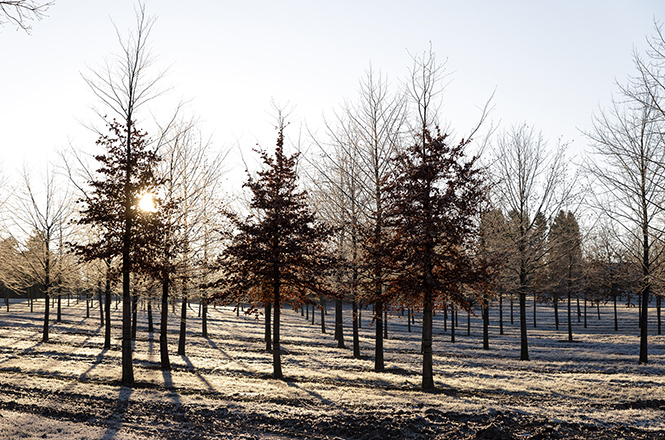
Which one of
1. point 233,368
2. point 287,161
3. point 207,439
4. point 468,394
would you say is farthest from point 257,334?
point 207,439

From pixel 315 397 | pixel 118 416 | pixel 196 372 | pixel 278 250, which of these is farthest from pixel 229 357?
pixel 118 416

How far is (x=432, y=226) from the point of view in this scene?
12539 millimetres

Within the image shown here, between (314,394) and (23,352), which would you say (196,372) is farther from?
(23,352)

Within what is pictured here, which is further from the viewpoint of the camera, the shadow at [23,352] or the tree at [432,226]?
the shadow at [23,352]

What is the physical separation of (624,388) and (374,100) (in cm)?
1299

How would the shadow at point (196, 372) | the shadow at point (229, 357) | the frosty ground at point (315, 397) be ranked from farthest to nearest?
1. the shadow at point (229, 357)
2. the shadow at point (196, 372)
3. the frosty ground at point (315, 397)

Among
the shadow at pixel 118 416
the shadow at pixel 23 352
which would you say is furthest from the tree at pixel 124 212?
the shadow at pixel 23 352

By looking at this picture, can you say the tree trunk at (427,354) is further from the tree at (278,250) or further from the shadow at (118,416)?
the shadow at (118,416)

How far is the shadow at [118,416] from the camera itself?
26.1ft

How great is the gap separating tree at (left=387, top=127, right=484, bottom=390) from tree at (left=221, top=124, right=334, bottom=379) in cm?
311

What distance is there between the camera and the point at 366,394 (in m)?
11.9

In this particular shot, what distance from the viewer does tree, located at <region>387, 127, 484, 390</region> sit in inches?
504

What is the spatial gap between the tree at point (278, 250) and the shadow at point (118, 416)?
5.00 m

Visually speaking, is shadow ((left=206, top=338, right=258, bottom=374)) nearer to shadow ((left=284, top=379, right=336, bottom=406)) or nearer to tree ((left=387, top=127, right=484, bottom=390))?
shadow ((left=284, top=379, right=336, bottom=406))
